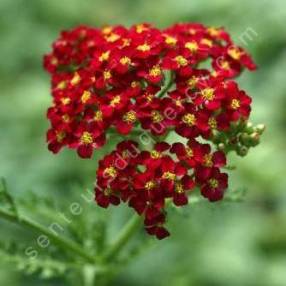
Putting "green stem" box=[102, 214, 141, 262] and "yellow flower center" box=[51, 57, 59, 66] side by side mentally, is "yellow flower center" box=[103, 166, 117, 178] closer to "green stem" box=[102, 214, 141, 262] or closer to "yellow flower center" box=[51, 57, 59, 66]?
"green stem" box=[102, 214, 141, 262]

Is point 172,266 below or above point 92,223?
above

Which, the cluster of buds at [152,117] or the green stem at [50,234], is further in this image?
the green stem at [50,234]

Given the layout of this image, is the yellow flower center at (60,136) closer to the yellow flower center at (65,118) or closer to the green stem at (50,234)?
the yellow flower center at (65,118)

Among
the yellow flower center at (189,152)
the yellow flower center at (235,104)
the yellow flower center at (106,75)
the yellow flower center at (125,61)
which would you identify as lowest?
the yellow flower center at (189,152)

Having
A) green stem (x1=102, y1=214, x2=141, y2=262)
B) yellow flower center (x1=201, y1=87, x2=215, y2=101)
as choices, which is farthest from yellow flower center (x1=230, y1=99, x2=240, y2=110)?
green stem (x1=102, y1=214, x2=141, y2=262)

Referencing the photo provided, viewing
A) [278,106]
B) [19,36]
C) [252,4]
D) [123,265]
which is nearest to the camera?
[123,265]

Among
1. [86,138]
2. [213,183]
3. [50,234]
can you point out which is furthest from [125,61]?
[50,234]

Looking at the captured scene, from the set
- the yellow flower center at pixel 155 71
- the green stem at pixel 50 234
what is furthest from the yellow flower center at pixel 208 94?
the green stem at pixel 50 234

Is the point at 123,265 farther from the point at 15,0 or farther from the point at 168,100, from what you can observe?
the point at 15,0

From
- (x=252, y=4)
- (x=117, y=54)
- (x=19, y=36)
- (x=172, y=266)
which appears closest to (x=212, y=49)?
(x=117, y=54)
